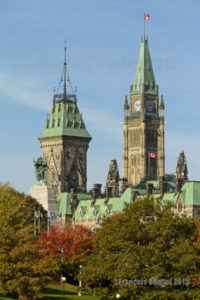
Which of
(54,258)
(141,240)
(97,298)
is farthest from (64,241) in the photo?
(141,240)

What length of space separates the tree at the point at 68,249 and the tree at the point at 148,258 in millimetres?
23360

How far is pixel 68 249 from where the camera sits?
144 m

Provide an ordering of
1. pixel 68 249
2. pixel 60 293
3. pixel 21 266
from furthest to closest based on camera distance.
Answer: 1. pixel 68 249
2. pixel 60 293
3. pixel 21 266

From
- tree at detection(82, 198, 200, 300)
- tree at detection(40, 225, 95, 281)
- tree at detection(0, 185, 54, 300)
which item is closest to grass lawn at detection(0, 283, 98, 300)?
tree at detection(0, 185, 54, 300)

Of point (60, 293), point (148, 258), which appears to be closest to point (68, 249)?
point (60, 293)

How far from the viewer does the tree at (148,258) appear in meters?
106

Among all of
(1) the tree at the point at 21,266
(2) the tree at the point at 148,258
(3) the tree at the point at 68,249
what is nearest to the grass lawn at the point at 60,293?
(1) the tree at the point at 21,266

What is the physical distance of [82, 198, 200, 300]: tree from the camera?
106 m

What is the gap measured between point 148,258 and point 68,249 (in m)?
38.3

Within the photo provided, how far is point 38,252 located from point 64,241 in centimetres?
2712

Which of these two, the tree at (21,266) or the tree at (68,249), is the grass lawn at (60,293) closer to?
the tree at (21,266)

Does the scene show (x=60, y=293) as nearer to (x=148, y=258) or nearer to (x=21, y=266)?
(x=21, y=266)

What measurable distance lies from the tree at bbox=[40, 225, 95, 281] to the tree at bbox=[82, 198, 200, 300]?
2336 cm

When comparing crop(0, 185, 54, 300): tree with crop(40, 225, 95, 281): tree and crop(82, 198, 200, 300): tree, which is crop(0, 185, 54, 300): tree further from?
crop(40, 225, 95, 281): tree
